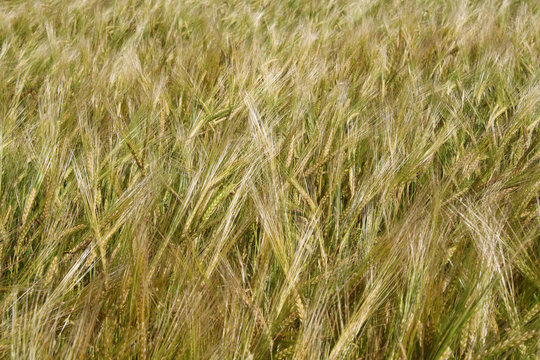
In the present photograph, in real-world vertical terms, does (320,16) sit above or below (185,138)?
below

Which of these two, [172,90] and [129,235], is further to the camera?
→ [172,90]

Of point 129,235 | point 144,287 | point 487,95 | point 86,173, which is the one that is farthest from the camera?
point 487,95

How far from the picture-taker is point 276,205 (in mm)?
699

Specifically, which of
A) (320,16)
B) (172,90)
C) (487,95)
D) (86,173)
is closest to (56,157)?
(86,173)

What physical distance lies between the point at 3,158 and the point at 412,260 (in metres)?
0.73

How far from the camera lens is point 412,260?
0.60m

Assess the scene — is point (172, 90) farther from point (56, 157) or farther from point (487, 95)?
point (487, 95)

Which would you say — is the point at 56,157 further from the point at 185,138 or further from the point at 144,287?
the point at 144,287

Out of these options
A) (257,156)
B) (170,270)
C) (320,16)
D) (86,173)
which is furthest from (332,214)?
(320,16)

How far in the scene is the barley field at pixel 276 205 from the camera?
0.58 meters

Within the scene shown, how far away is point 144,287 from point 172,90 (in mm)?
803

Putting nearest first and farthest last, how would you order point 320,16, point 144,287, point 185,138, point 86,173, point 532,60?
1. point 144,287
2. point 86,173
3. point 185,138
4. point 532,60
5. point 320,16

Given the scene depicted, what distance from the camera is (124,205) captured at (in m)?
0.75

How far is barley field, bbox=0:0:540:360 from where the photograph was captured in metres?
0.58
